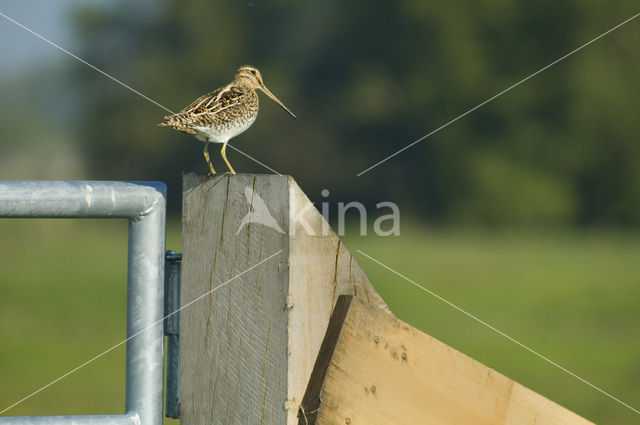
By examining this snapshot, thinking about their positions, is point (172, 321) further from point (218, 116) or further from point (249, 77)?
point (249, 77)

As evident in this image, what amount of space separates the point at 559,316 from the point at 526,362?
332 inches

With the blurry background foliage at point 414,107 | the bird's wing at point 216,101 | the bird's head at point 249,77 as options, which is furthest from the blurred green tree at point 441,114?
the bird's wing at point 216,101

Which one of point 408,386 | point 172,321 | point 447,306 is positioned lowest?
point 447,306

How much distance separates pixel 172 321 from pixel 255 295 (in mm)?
348

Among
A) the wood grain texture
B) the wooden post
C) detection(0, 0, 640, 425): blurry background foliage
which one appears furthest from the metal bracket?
detection(0, 0, 640, 425): blurry background foliage

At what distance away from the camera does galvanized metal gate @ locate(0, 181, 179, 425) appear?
233 cm

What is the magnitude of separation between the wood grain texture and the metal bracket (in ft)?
1.61

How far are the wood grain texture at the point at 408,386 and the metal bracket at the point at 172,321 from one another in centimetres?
49

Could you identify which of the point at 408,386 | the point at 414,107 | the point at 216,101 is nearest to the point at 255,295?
the point at 408,386

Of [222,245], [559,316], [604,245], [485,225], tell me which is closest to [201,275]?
[222,245]

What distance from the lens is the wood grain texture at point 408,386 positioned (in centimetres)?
225

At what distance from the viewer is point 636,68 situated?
60.3 m

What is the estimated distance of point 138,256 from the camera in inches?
94.2

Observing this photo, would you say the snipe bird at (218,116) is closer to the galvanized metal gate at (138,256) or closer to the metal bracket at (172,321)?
the metal bracket at (172,321)
